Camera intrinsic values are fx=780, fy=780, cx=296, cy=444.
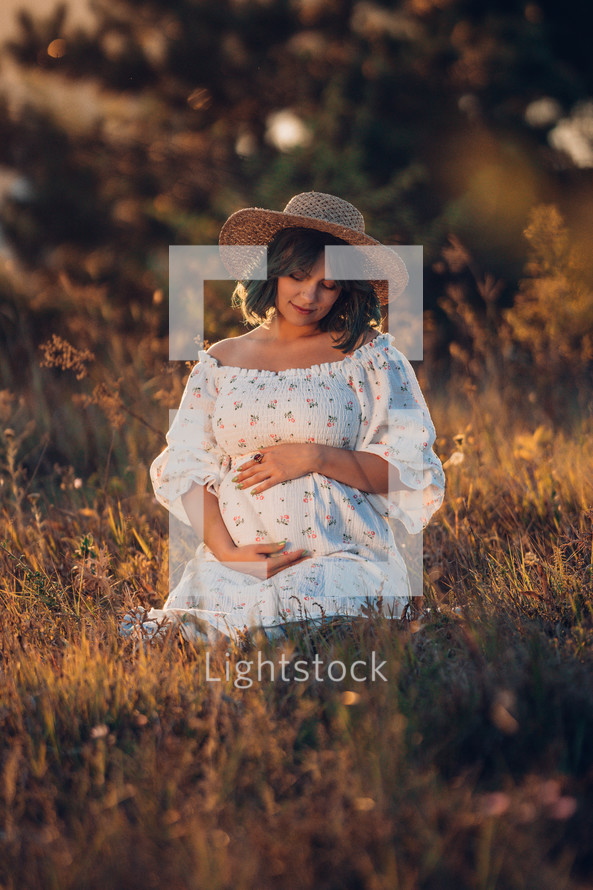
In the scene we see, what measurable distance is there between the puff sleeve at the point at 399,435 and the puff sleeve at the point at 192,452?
1.76ft

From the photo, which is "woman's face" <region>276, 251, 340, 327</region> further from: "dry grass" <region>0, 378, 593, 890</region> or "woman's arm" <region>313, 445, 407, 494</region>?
"dry grass" <region>0, 378, 593, 890</region>

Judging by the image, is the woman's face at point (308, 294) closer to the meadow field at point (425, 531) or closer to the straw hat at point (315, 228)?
the straw hat at point (315, 228)

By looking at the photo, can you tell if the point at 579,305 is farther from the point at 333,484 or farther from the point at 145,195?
the point at 145,195

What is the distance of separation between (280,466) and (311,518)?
0.67 feet

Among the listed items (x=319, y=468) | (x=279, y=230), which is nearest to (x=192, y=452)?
(x=319, y=468)

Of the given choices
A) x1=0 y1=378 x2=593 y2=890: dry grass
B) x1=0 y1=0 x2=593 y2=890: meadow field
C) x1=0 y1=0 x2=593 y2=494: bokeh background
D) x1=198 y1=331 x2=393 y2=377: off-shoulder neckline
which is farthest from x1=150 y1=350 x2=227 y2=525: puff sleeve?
x1=0 y1=0 x2=593 y2=494: bokeh background

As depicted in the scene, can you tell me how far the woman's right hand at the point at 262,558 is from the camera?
8.38 ft

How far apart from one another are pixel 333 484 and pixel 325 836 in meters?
1.41

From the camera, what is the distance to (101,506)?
3.93 metres

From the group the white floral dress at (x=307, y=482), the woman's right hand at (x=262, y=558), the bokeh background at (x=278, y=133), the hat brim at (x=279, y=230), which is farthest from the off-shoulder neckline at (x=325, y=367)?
the bokeh background at (x=278, y=133)

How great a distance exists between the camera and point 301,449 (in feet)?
8.66

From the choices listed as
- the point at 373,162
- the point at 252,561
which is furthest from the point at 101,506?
the point at 373,162

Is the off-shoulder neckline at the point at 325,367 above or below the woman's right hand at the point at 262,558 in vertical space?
above

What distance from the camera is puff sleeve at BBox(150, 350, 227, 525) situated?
281cm
